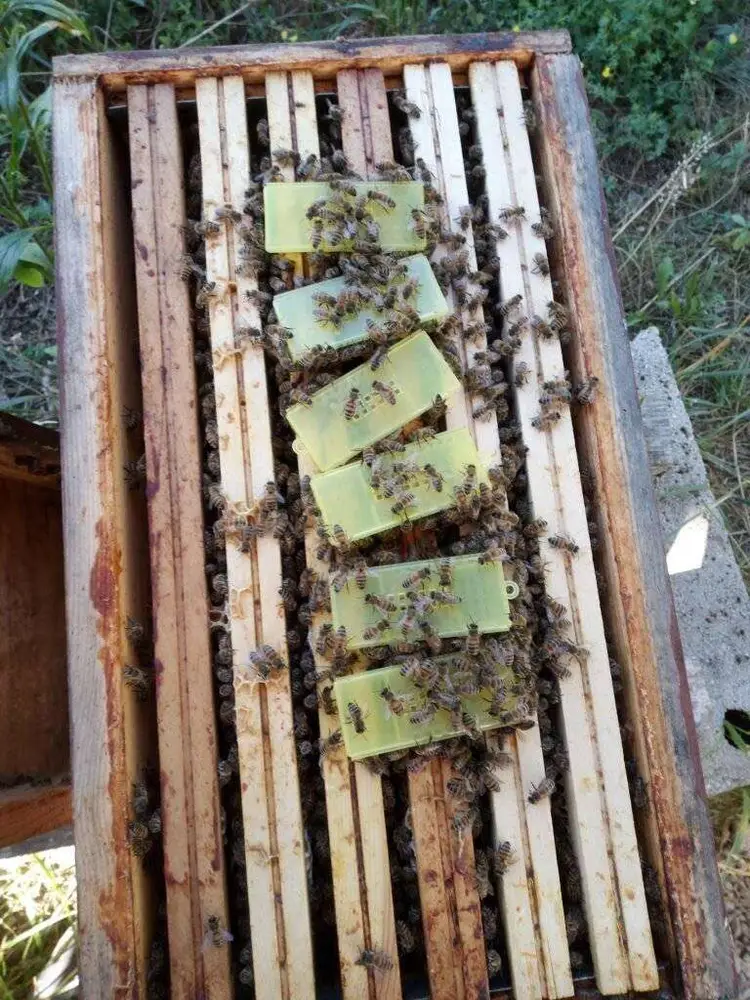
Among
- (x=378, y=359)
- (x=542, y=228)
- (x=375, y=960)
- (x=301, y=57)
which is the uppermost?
(x=301, y=57)

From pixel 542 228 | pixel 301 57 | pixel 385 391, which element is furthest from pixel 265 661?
pixel 301 57

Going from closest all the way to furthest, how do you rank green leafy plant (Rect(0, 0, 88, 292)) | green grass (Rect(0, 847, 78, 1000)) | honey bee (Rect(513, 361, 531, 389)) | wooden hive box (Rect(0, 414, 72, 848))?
honey bee (Rect(513, 361, 531, 389)) < wooden hive box (Rect(0, 414, 72, 848)) < green leafy plant (Rect(0, 0, 88, 292)) < green grass (Rect(0, 847, 78, 1000))

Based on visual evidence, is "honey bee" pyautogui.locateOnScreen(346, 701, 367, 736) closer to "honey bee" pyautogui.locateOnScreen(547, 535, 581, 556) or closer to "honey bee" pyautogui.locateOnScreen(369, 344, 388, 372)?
"honey bee" pyautogui.locateOnScreen(547, 535, 581, 556)

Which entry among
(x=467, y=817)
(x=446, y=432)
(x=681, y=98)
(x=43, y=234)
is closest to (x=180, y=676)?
(x=467, y=817)

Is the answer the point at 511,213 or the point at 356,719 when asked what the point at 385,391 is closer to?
the point at 511,213

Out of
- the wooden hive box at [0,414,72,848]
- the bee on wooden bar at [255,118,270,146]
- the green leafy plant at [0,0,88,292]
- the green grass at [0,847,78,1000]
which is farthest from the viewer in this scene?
the green grass at [0,847,78,1000]

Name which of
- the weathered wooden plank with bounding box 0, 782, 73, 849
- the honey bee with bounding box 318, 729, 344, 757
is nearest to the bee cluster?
the honey bee with bounding box 318, 729, 344, 757
